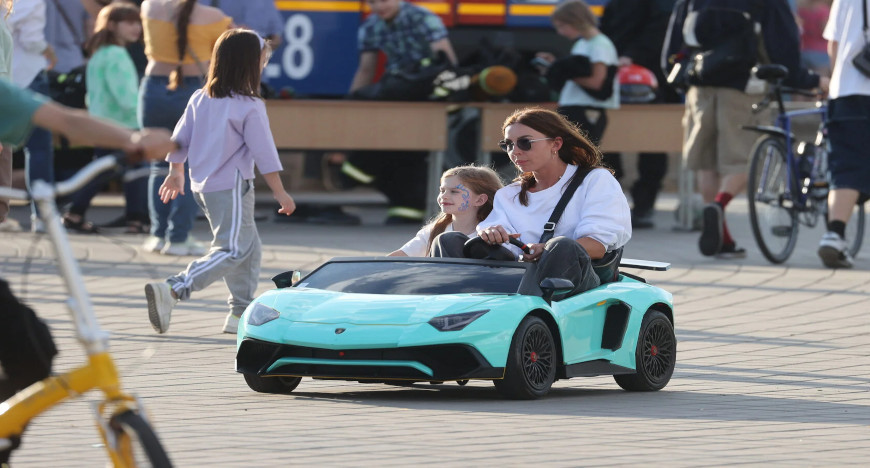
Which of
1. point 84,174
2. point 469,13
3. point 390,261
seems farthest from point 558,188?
point 469,13

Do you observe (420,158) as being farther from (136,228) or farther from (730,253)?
(730,253)

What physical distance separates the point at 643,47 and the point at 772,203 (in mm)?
4012

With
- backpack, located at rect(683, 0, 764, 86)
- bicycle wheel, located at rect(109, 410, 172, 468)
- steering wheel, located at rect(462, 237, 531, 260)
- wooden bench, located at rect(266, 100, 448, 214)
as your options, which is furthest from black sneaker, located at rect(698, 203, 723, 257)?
bicycle wheel, located at rect(109, 410, 172, 468)

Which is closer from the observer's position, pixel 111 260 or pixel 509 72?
pixel 111 260

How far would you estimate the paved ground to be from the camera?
5.28 meters

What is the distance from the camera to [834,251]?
38.6 ft

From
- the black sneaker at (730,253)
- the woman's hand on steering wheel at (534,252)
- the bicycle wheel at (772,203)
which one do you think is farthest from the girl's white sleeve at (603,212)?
the black sneaker at (730,253)

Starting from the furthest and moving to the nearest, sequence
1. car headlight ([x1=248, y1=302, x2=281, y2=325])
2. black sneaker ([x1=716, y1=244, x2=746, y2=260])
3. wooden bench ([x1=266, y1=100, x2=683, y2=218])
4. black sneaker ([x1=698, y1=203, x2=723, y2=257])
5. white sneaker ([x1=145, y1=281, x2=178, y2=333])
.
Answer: wooden bench ([x1=266, y1=100, x2=683, y2=218]) → black sneaker ([x1=716, y1=244, x2=746, y2=260]) → black sneaker ([x1=698, y1=203, x2=723, y2=257]) → white sneaker ([x1=145, y1=281, x2=178, y2=333]) → car headlight ([x1=248, y1=302, x2=281, y2=325])

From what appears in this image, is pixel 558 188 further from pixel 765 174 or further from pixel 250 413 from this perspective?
pixel 765 174

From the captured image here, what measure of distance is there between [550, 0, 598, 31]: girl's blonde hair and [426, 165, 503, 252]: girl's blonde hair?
243 inches

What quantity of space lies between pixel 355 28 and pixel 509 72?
306 centimetres

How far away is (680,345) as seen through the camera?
854 centimetres

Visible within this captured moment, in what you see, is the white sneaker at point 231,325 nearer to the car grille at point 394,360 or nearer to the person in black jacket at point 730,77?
the car grille at point 394,360

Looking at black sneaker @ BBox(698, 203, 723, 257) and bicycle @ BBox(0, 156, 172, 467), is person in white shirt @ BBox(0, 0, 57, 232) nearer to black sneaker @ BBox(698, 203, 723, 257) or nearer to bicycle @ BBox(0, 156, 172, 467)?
black sneaker @ BBox(698, 203, 723, 257)
